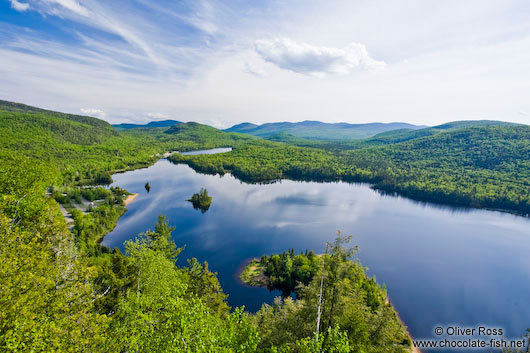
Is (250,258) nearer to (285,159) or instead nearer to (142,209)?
(142,209)

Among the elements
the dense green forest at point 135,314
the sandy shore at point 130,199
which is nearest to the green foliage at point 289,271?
the dense green forest at point 135,314

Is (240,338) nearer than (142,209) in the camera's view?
Yes

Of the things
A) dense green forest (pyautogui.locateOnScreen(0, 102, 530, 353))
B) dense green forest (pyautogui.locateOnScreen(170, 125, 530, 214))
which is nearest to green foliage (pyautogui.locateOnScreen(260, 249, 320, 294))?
dense green forest (pyautogui.locateOnScreen(0, 102, 530, 353))

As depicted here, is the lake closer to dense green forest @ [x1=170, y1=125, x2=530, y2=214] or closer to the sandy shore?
the sandy shore

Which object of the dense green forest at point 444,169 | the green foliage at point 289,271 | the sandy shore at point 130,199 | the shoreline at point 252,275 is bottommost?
the shoreline at point 252,275

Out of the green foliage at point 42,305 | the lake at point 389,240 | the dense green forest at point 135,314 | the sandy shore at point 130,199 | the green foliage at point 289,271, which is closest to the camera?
the green foliage at point 42,305

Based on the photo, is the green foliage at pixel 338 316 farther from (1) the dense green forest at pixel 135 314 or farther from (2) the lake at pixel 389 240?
(2) the lake at pixel 389 240

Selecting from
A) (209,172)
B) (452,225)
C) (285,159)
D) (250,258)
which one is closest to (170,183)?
→ (209,172)

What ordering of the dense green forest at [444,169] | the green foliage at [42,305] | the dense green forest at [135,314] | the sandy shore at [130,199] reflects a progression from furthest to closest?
1. the dense green forest at [444,169]
2. the sandy shore at [130,199]
3. the dense green forest at [135,314]
4. the green foliage at [42,305]

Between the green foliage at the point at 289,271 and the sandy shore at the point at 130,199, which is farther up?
the green foliage at the point at 289,271
